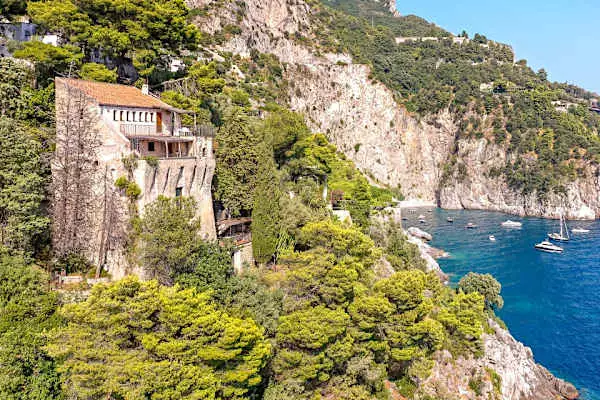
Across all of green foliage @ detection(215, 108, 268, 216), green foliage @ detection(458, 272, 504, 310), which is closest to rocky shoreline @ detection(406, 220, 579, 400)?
green foliage @ detection(458, 272, 504, 310)

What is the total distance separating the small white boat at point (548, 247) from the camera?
2584 inches

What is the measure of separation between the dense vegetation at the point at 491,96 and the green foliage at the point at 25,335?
3778 inches

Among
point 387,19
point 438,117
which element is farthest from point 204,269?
point 387,19

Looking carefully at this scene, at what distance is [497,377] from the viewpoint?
30609 millimetres

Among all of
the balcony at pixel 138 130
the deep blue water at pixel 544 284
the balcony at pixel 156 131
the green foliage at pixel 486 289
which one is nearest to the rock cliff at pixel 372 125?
the deep blue water at pixel 544 284

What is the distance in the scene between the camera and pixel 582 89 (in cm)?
14800

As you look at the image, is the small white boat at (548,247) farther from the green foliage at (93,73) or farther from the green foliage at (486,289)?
the green foliage at (93,73)

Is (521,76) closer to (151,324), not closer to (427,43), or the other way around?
(427,43)

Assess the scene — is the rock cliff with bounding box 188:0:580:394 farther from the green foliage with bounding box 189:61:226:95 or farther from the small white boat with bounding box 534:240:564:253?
the green foliage with bounding box 189:61:226:95

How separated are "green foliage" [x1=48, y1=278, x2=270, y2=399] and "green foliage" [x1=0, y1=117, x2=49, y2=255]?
5.26 meters

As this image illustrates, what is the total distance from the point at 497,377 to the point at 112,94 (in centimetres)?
3178

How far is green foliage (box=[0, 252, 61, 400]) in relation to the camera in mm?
14938

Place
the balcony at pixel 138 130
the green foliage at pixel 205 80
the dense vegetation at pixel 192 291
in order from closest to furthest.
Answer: the dense vegetation at pixel 192 291, the balcony at pixel 138 130, the green foliage at pixel 205 80

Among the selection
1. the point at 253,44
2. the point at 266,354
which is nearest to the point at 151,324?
the point at 266,354
